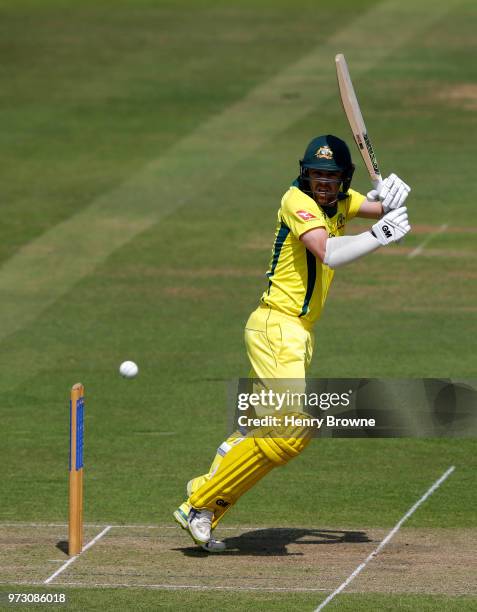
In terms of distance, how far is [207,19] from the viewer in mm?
35500

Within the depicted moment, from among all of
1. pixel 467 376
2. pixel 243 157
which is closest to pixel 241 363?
pixel 467 376

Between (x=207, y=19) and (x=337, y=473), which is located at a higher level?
(x=207, y=19)

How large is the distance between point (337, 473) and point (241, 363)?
11.2 ft

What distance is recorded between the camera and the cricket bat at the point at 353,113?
10.2m

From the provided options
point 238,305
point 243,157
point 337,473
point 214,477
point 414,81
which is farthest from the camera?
point 414,81

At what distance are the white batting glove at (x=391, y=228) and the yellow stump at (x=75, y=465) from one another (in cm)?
201

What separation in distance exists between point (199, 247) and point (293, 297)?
10.3m

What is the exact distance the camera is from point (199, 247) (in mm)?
20141

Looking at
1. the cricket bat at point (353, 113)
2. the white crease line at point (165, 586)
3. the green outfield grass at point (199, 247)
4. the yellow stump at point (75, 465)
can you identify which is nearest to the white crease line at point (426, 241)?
the green outfield grass at point (199, 247)

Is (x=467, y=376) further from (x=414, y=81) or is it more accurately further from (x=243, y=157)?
(x=414, y=81)

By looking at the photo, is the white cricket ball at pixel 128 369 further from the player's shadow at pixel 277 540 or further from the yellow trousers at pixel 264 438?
the yellow trousers at pixel 264 438

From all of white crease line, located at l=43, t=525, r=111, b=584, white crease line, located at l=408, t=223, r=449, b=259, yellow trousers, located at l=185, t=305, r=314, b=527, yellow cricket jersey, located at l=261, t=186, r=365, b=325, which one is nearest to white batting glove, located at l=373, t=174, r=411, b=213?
yellow cricket jersey, located at l=261, t=186, r=365, b=325

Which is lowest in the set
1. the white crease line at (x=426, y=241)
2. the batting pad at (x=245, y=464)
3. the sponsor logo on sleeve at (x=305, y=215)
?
the batting pad at (x=245, y=464)

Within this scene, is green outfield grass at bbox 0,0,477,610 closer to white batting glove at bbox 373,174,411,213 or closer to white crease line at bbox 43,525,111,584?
white crease line at bbox 43,525,111,584
